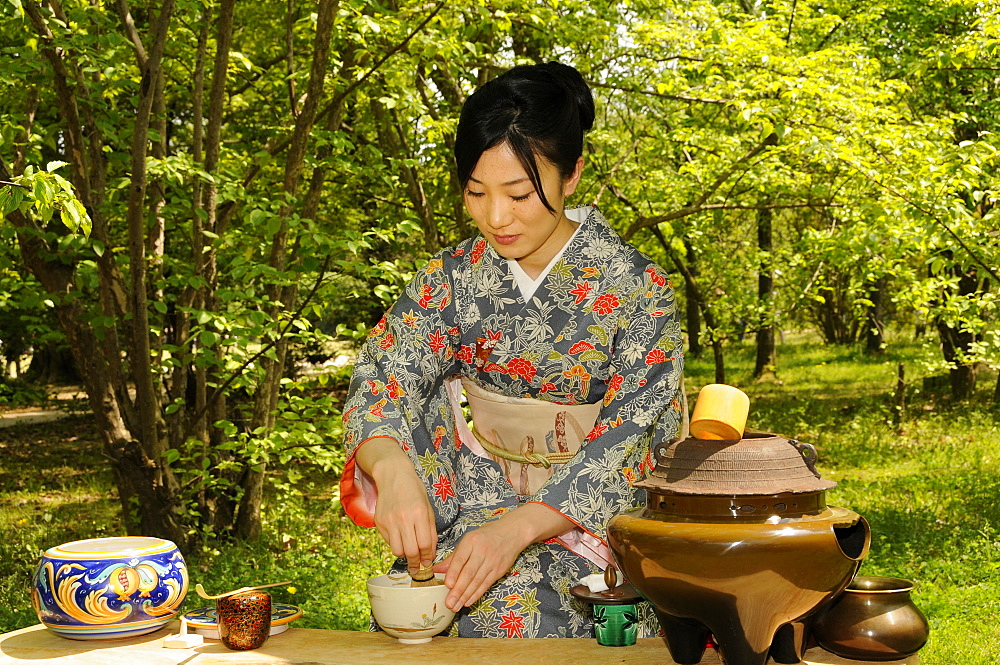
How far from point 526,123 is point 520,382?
0.64m

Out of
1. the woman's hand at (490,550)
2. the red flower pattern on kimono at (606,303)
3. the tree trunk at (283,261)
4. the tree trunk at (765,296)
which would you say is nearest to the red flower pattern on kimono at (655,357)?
the red flower pattern on kimono at (606,303)

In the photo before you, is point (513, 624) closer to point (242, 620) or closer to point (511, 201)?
point (242, 620)

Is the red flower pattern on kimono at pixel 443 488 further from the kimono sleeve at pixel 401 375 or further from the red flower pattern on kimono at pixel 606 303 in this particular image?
the red flower pattern on kimono at pixel 606 303

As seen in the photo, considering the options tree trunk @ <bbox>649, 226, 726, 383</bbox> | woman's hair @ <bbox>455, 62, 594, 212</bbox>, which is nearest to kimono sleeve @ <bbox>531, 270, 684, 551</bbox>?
woman's hair @ <bbox>455, 62, 594, 212</bbox>

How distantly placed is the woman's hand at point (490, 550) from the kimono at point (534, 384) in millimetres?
50

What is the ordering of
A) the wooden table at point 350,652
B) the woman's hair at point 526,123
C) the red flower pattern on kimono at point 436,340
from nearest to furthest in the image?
the wooden table at point 350,652 → the woman's hair at point 526,123 → the red flower pattern on kimono at point 436,340

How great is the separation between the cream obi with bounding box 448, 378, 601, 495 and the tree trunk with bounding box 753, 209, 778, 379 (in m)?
7.74

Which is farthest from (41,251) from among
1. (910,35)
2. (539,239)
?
(910,35)

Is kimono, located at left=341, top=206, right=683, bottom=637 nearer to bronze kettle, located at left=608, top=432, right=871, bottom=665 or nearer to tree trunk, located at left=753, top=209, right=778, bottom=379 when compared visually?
bronze kettle, located at left=608, top=432, right=871, bottom=665

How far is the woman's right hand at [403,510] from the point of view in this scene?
6.40ft

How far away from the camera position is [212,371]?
5.34m

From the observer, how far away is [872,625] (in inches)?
64.4

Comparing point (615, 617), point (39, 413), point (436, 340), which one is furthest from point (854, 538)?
point (39, 413)

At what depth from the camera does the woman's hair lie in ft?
7.22
